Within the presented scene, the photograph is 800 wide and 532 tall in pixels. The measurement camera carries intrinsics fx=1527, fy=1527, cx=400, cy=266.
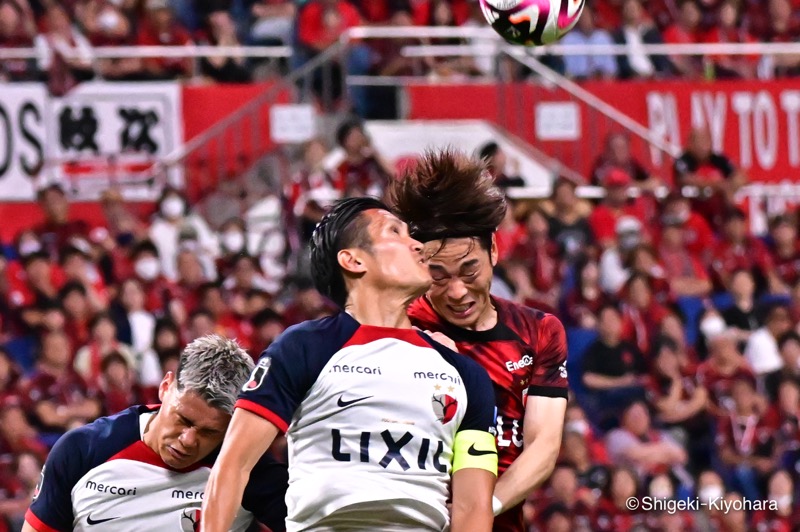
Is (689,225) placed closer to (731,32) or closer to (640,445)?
(640,445)

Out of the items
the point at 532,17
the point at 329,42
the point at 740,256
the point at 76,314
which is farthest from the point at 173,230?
the point at 532,17

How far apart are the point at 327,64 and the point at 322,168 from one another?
5.10ft

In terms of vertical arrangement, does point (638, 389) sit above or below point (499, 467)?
below

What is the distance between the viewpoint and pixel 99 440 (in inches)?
194

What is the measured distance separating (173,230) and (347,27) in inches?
136

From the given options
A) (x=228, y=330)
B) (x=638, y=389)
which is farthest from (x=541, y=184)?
(x=228, y=330)

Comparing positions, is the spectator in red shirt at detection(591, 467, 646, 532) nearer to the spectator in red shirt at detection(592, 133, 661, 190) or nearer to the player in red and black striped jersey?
the spectator in red shirt at detection(592, 133, 661, 190)

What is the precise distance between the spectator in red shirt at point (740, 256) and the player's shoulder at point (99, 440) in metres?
9.12

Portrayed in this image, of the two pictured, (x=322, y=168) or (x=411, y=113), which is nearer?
(x=322, y=168)

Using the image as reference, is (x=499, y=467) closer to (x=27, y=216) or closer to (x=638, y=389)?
(x=638, y=389)

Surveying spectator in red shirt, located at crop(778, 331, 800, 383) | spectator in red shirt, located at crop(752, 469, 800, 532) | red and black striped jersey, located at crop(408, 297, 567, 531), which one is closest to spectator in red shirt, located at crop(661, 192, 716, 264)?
spectator in red shirt, located at crop(778, 331, 800, 383)

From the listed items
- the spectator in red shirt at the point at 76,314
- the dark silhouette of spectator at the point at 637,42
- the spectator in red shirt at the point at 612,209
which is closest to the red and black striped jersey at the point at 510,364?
the spectator in red shirt at the point at 76,314

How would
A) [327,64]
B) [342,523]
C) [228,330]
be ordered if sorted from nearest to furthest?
1. [342,523]
2. [228,330]
3. [327,64]

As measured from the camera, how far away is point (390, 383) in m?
4.16
